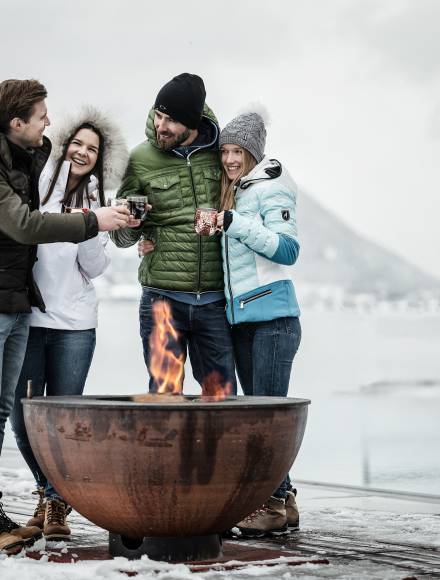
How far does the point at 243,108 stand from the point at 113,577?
246cm

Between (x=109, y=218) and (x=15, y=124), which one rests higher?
(x=15, y=124)

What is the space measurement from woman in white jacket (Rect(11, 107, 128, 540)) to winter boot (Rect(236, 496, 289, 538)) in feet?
2.70

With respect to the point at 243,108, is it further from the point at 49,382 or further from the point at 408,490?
the point at 408,490

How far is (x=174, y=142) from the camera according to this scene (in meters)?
5.34

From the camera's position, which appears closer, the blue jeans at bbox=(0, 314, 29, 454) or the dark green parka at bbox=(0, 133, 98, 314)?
the dark green parka at bbox=(0, 133, 98, 314)

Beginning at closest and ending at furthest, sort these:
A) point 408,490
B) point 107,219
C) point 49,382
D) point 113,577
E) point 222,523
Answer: point 113,577 < point 222,523 < point 107,219 < point 49,382 < point 408,490

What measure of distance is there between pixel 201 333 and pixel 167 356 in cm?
20

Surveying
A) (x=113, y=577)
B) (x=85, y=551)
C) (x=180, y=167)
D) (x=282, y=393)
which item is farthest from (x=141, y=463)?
(x=180, y=167)

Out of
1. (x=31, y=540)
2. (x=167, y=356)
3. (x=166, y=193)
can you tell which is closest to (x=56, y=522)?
(x=31, y=540)

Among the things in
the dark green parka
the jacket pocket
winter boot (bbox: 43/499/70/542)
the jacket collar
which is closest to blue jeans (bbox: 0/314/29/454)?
→ the dark green parka

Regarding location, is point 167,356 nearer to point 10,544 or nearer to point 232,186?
point 232,186

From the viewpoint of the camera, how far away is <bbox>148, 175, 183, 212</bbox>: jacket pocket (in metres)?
5.30

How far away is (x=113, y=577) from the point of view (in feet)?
12.9

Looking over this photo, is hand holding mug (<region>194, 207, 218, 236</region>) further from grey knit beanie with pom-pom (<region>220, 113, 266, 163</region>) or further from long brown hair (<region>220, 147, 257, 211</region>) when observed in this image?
grey knit beanie with pom-pom (<region>220, 113, 266, 163</region>)
